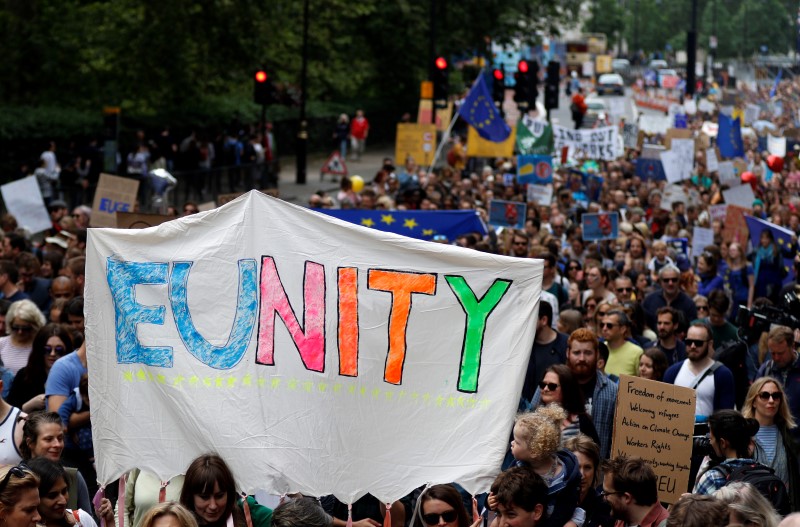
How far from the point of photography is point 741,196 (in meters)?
20.9

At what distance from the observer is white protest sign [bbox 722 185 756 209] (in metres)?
20.8

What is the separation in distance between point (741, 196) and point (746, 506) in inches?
621

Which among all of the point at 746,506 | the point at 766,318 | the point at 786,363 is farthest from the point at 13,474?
the point at 766,318

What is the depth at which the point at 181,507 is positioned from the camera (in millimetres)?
5688

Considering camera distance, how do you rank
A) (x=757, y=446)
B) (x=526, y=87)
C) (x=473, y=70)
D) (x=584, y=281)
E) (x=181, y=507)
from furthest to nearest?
(x=473, y=70)
(x=526, y=87)
(x=584, y=281)
(x=757, y=446)
(x=181, y=507)

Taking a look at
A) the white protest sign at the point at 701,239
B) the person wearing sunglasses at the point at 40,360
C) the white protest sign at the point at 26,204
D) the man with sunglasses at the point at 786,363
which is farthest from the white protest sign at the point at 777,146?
the person wearing sunglasses at the point at 40,360

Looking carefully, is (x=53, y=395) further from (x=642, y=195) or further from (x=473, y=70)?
(x=473, y=70)

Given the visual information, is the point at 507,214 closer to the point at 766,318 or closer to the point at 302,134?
the point at 766,318

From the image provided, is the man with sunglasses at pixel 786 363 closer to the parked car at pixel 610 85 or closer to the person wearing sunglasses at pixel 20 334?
the person wearing sunglasses at pixel 20 334

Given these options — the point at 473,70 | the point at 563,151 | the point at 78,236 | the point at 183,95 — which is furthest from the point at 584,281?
the point at 473,70

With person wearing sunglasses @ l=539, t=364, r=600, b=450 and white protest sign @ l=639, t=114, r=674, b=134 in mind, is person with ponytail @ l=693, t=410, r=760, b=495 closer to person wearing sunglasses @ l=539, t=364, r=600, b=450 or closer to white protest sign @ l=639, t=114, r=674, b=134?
person wearing sunglasses @ l=539, t=364, r=600, b=450

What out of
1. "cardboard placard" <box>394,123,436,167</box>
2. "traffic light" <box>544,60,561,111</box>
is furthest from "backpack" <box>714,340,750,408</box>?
"traffic light" <box>544,60,561,111</box>

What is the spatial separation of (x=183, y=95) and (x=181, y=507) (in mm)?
27545

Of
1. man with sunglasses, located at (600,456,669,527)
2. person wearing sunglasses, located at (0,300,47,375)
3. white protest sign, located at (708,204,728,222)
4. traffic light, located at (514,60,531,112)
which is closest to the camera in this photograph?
man with sunglasses, located at (600,456,669,527)
